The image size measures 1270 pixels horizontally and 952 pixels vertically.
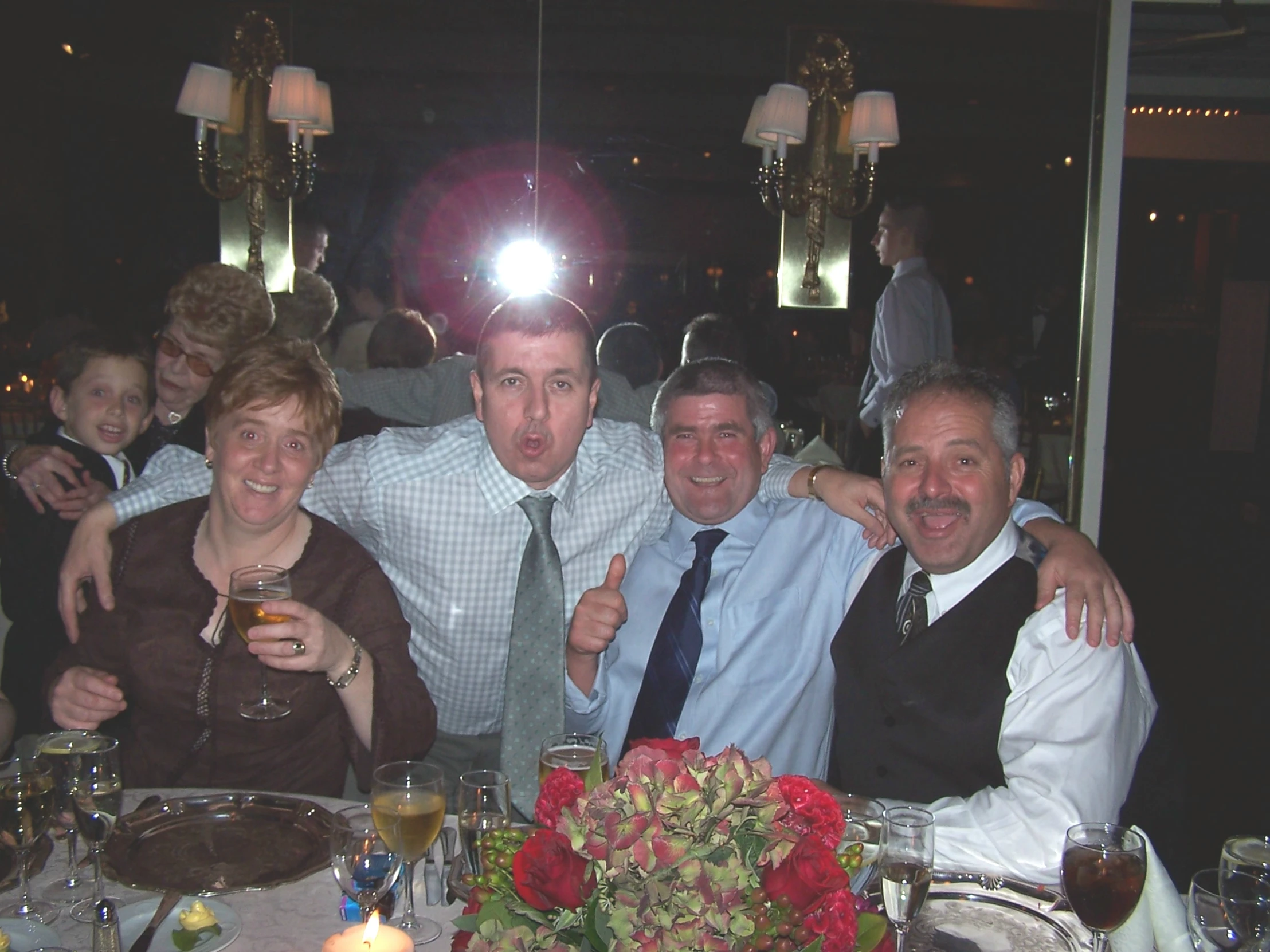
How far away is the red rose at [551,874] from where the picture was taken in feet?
2.75

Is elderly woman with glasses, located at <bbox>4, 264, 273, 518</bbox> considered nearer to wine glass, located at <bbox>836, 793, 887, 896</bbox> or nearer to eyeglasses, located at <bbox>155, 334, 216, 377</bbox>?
eyeglasses, located at <bbox>155, 334, 216, 377</bbox>

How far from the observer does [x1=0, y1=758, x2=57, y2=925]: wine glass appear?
1.32 metres

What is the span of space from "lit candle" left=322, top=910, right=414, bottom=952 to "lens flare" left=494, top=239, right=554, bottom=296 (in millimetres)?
4101

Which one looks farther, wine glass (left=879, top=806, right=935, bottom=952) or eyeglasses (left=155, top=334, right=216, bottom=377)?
eyeglasses (left=155, top=334, right=216, bottom=377)

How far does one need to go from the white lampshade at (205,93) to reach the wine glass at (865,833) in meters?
4.79

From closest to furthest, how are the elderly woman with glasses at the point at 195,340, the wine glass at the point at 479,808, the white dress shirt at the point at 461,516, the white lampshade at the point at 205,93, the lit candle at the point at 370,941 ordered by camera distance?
the lit candle at the point at 370,941 < the wine glass at the point at 479,808 < the white dress shirt at the point at 461,516 < the elderly woman with glasses at the point at 195,340 < the white lampshade at the point at 205,93

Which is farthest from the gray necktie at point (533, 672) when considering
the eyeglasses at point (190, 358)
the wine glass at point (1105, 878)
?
the eyeglasses at point (190, 358)

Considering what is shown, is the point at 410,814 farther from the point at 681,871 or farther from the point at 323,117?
the point at 323,117

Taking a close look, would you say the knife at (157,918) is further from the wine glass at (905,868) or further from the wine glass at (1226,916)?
the wine glass at (1226,916)

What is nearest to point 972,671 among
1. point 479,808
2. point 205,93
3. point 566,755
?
point 566,755

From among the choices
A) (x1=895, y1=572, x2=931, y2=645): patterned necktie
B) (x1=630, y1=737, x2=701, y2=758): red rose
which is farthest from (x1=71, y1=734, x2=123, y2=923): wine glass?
(x1=895, y1=572, x2=931, y2=645): patterned necktie

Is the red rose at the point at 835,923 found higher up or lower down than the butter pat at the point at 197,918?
higher up

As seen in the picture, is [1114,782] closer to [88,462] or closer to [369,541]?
[369,541]

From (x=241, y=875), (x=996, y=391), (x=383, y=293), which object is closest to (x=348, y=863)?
(x=241, y=875)
